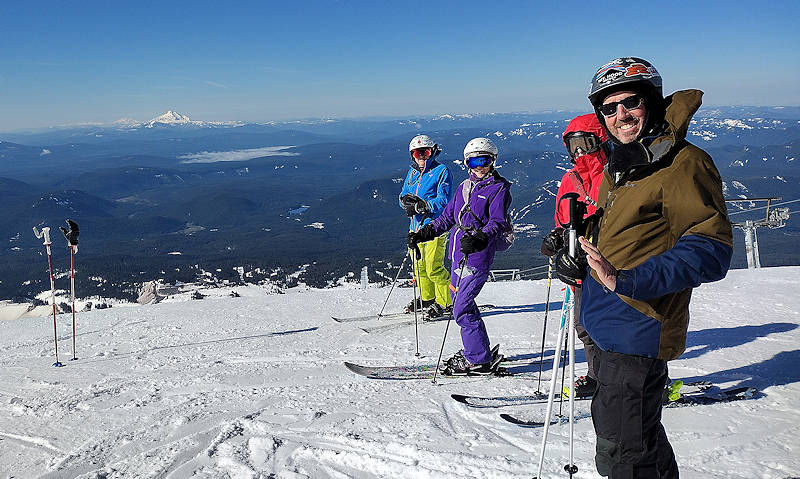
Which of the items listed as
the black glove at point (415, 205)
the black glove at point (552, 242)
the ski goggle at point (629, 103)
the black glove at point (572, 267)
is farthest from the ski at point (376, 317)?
the ski goggle at point (629, 103)

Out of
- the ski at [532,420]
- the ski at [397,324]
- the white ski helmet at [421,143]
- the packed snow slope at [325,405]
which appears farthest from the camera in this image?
the white ski helmet at [421,143]

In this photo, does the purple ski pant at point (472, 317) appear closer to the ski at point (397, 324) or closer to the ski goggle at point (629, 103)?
the ski at point (397, 324)

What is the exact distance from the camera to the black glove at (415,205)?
7672 millimetres

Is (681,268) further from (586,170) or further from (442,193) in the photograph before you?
(442,193)

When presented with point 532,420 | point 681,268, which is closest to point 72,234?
point 532,420

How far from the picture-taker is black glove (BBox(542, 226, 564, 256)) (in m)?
3.22

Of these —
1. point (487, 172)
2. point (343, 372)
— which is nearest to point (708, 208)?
point (487, 172)

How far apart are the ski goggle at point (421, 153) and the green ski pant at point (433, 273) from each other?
1319 mm

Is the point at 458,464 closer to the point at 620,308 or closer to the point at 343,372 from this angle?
the point at 620,308

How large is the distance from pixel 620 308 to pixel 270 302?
29.6 ft

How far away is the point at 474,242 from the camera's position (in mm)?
5094

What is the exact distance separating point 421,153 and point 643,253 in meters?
6.10

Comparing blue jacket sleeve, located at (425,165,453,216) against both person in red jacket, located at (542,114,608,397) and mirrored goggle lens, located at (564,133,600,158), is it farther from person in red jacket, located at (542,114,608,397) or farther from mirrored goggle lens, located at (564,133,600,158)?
mirrored goggle lens, located at (564,133,600,158)

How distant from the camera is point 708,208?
186 cm
